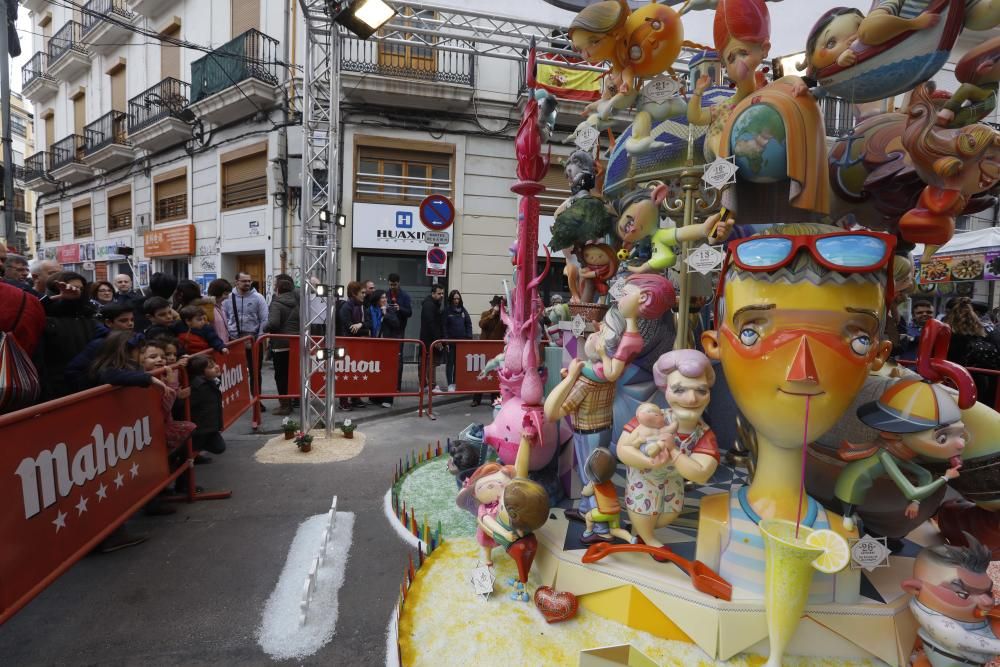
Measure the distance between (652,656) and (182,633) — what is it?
2.36m

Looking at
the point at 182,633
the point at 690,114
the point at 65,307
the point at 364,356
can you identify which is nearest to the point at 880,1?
the point at 690,114

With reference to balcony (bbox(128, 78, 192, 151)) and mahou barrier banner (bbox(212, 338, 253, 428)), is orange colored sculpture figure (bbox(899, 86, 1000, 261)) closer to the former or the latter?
mahou barrier banner (bbox(212, 338, 253, 428))

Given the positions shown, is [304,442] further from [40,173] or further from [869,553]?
[40,173]

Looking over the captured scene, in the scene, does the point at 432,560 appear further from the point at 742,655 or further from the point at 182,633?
the point at 742,655

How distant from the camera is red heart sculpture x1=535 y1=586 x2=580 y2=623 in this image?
8.91 feet

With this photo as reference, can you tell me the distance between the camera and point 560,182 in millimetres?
12344

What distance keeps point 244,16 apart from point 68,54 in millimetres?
10868

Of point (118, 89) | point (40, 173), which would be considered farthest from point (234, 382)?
point (40, 173)

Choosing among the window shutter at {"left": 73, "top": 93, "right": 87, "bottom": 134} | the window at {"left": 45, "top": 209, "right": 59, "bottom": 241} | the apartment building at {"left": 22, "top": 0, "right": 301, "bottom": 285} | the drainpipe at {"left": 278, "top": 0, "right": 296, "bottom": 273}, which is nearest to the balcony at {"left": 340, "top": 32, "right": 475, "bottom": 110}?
the drainpipe at {"left": 278, "top": 0, "right": 296, "bottom": 273}

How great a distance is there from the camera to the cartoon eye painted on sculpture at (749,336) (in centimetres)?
247

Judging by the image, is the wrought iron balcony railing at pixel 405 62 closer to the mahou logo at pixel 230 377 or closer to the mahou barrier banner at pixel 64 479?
the mahou logo at pixel 230 377

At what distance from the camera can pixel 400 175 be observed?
11.6 m

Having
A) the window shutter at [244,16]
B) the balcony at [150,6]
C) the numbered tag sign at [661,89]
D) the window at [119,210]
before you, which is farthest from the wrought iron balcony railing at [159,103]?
the numbered tag sign at [661,89]

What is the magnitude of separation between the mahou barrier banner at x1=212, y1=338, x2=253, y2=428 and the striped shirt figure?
4.66 metres
